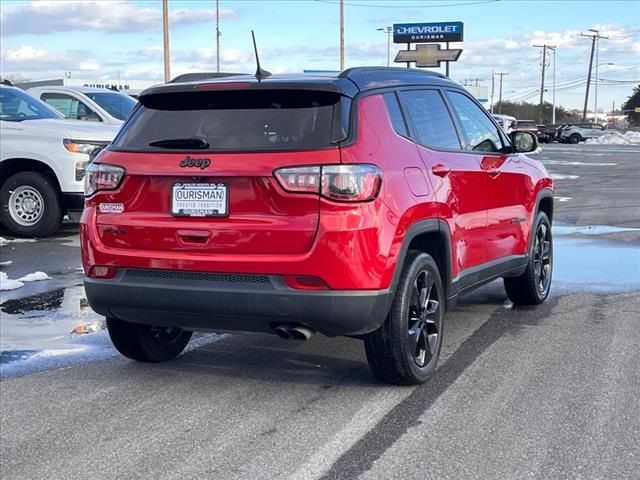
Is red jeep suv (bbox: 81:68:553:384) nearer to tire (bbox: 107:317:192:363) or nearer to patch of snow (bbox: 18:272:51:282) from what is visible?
tire (bbox: 107:317:192:363)

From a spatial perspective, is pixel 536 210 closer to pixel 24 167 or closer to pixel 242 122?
pixel 242 122

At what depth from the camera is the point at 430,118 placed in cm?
550

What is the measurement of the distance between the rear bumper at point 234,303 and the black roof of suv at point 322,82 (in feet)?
3.51

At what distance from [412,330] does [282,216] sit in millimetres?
1141

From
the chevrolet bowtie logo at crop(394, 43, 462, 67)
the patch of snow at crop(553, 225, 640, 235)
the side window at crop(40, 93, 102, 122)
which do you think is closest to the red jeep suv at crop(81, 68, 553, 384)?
the patch of snow at crop(553, 225, 640, 235)

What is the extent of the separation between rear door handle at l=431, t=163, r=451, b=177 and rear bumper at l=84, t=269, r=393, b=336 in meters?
0.98

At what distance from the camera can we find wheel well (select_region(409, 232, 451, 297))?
5.07 m

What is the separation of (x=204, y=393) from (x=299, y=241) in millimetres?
1289

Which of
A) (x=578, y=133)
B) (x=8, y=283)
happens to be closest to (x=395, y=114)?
(x=8, y=283)

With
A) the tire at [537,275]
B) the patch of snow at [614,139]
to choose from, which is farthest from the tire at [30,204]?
the patch of snow at [614,139]

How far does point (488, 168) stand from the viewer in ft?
19.8

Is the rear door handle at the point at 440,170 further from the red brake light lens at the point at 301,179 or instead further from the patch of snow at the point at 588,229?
the patch of snow at the point at 588,229

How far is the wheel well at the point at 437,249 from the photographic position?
507 cm

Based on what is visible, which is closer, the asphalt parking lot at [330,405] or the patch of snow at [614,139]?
the asphalt parking lot at [330,405]
